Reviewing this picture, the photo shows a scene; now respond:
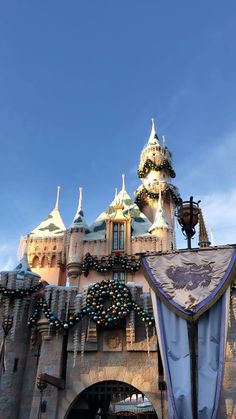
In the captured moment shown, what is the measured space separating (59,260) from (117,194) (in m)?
9.35

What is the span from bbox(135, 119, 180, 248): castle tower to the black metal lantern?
62.8 feet

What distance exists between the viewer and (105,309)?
1819 cm

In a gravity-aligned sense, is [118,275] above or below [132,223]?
below

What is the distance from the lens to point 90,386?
58.7 feet

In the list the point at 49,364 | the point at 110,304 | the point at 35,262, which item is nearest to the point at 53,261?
the point at 35,262

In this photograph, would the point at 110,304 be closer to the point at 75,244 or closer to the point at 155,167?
the point at 75,244

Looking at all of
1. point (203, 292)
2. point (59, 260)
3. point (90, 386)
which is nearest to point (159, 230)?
point (59, 260)

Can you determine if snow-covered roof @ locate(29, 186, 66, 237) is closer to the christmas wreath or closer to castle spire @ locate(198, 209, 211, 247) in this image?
castle spire @ locate(198, 209, 211, 247)

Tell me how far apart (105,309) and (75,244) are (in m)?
9.30

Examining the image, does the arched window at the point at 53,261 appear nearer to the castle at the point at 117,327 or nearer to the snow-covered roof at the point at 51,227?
the castle at the point at 117,327

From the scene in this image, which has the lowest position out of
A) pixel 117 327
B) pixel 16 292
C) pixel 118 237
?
pixel 117 327

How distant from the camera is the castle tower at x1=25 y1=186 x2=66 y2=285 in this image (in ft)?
91.6

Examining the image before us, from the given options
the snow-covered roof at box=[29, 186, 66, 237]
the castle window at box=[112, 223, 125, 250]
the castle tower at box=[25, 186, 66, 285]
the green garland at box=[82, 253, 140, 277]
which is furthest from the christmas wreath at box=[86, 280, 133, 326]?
the snow-covered roof at box=[29, 186, 66, 237]

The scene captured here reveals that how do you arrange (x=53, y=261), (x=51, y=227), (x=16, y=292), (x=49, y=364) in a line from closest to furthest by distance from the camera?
(x=49, y=364) → (x=16, y=292) → (x=53, y=261) → (x=51, y=227)
